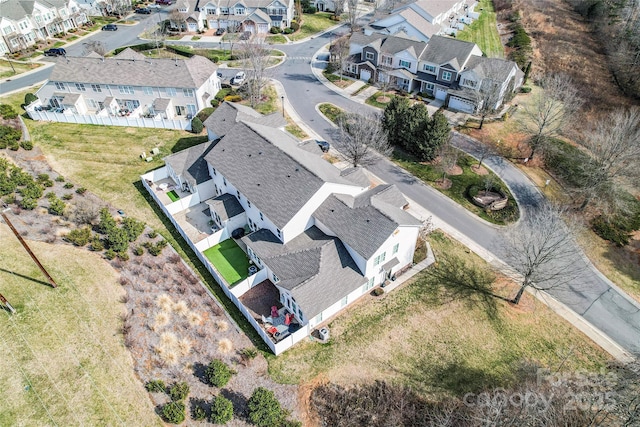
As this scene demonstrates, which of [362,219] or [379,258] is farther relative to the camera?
[362,219]

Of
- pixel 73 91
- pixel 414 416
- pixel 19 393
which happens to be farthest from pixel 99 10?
pixel 414 416

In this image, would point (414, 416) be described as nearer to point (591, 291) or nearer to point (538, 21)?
point (591, 291)

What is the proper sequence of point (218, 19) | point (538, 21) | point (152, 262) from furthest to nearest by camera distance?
point (538, 21)
point (218, 19)
point (152, 262)

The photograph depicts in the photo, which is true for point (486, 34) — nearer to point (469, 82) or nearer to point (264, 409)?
point (469, 82)

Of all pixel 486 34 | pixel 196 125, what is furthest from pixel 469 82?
pixel 196 125

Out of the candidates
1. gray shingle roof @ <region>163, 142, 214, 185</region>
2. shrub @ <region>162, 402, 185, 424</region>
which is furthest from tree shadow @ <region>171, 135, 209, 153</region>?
shrub @ <region>162, 402, 185, 424</region>

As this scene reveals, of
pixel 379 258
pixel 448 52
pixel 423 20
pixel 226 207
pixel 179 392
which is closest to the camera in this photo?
pixel 179 392

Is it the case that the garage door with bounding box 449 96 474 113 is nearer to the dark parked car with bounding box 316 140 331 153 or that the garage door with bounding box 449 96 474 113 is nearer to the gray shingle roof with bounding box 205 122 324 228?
the dark parked car with bounding box 316 140 331 153
